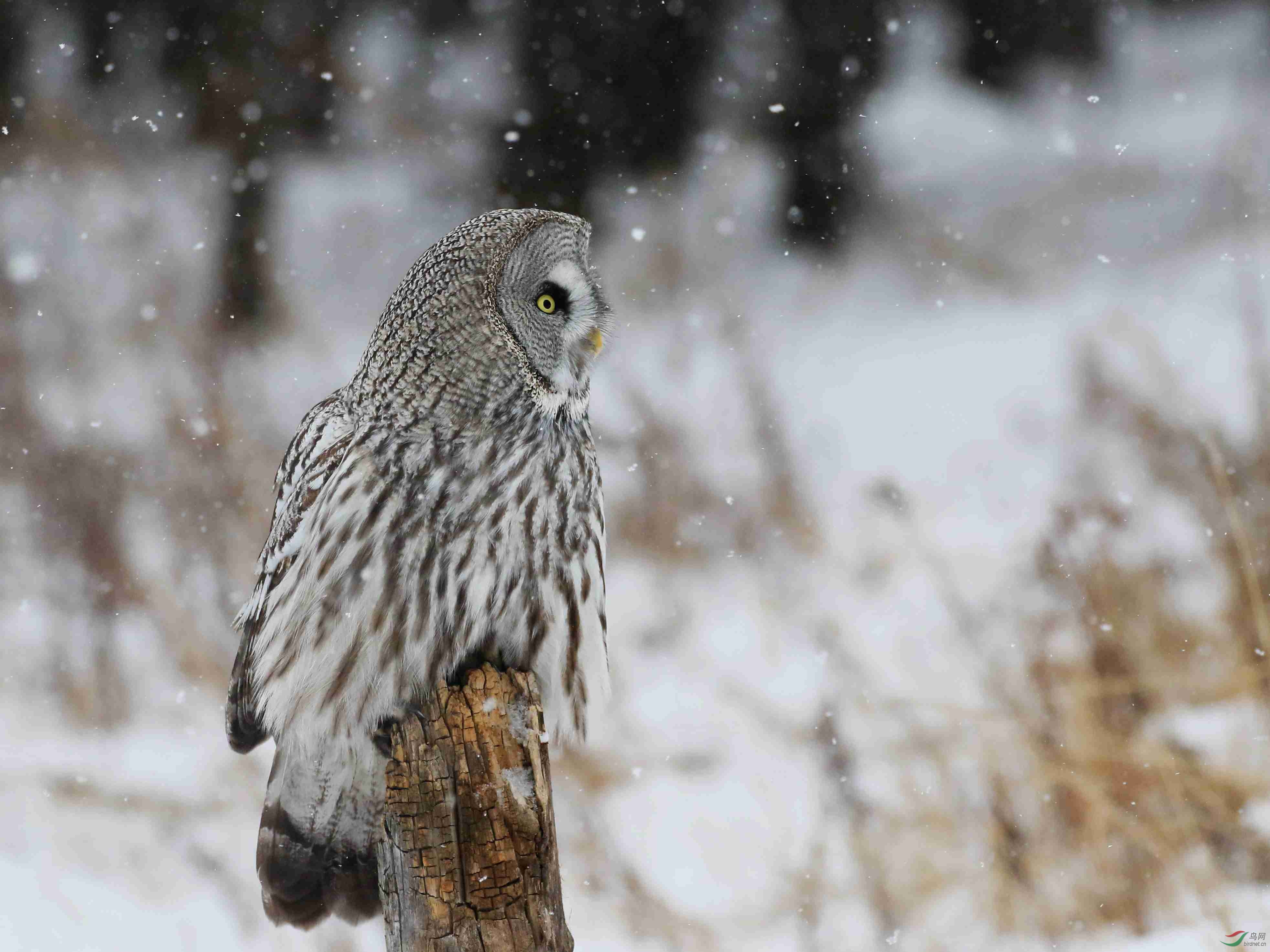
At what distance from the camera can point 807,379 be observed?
14.9 feet

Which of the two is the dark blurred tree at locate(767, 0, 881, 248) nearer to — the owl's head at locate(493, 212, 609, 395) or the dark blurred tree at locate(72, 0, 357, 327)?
the dark blurred tree at locate(72, 0, 357, 327)

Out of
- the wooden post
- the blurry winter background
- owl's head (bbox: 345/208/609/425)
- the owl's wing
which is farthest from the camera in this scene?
the blurry winter background

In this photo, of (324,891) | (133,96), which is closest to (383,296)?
(133,96)

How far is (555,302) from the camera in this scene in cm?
137

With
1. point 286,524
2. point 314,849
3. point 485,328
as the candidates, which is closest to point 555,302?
point 485,328

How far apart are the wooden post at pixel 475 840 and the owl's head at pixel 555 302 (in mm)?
448

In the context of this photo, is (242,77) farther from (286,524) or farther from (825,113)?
(286,524)

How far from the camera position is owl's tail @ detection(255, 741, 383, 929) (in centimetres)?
145

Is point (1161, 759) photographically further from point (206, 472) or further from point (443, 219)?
point (443, 219)

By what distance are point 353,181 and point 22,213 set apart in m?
1.37

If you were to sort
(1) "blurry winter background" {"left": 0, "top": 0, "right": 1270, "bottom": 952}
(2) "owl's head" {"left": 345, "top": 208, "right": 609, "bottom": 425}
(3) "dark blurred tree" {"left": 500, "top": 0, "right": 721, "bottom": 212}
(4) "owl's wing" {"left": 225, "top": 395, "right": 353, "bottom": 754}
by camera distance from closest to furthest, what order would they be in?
(2) "owl's head" {"left": 345, "top": 208, "right": 609, "bottom": 425}
(4) "owl's wing" {"left": 225, "top": 395, "right": 353, "bottom": 754}
(1) "blurry winter background" {"left": 0, "top": 0, "right": 1270, "bottom": 952}
(3) "dark blurred tree" {"left": 500, "top": 0, "right": 721, "bottom": 212}

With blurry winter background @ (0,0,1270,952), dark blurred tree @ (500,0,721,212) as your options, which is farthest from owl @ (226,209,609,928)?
dark blurred tree @ (500,0,721,212)

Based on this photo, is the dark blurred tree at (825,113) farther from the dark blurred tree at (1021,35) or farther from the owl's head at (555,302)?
the owl's head at (555,302)

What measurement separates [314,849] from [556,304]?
806mm
